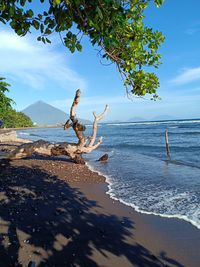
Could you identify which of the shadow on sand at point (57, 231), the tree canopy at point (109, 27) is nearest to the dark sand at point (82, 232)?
the shadow on sand at point (57, 231)

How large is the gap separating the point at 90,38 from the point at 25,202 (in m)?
5.78

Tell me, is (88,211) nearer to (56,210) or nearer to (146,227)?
(56,210)

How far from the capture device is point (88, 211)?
9.23m

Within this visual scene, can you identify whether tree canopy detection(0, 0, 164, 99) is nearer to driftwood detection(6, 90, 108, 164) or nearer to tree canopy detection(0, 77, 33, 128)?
driftwood detection(6, 90, 108, 164)

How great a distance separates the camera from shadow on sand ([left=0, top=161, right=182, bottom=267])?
19.9ft

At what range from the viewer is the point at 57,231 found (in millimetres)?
7246

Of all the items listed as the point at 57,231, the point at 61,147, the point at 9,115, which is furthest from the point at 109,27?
the point at 9,115

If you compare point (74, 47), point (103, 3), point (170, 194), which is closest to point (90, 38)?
point (74, 47)

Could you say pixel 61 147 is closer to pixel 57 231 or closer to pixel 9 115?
pixel 57 231

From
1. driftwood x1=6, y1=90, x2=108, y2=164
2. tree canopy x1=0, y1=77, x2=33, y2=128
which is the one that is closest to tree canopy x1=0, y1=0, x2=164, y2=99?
driftwood x1=6, y1=90, x2=108, y2=164

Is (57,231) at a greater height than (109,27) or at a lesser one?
lesser

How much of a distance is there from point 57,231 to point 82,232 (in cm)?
62

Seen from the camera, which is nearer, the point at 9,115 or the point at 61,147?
the point at 61,147

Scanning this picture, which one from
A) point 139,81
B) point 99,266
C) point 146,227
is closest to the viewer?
point 99,266
